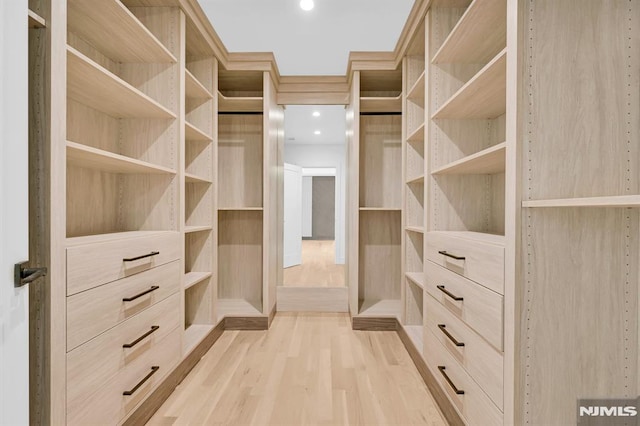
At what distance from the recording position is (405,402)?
75.7 inches

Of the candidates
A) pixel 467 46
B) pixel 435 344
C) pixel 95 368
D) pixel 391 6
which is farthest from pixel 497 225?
pixel 95 368

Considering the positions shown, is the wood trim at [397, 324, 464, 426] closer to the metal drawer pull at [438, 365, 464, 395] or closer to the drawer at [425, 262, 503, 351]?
the metal drawer pull at [438, 365, 464, 395]

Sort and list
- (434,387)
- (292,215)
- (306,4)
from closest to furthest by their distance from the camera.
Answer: (434,387) < (306,4) < (292,215)

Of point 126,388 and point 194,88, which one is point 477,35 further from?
point 126,388

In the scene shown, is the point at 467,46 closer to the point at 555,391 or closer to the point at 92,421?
the point at 555,391

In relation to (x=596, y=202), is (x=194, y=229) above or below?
below

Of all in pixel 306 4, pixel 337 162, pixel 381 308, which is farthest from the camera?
pixel 337 162

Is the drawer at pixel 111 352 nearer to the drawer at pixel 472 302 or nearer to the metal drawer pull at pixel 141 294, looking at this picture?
the metal drawer pull at pixel 141 294

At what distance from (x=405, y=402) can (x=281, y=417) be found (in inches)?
25.8

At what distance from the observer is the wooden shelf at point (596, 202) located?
0.78m

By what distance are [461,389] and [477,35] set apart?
1.66 meters

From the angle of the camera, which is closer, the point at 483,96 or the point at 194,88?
the point at 483,96

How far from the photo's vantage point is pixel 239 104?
132 inches
